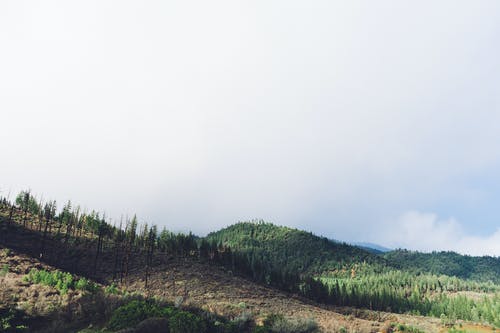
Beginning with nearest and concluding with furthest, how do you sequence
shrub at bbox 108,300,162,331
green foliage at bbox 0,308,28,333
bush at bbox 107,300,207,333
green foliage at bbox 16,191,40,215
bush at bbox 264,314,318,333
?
green foliage at bbox 0,308,28,333 → shrub at bbox 108,300,162,331 → bush at bbox 107,300,207,333 → bush at bbox 264,314,318,333 → green foliage at bbox 16,191,40,215

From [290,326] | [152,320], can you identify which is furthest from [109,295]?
[290,326]

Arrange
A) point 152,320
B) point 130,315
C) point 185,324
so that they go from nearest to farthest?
1. point 152,320
2. point 130,315
3. point 185,324

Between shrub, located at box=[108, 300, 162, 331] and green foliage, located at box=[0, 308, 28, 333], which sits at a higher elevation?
shrub, located at box=[108, 300, 162, 331]

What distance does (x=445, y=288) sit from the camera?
17588 cm

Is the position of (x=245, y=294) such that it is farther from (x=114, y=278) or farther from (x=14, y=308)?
(x=14, y=308)

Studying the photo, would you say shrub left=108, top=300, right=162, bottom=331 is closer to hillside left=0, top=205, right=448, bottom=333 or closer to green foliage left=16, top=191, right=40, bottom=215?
hillside left=0, top=205, right=448, bottom=333

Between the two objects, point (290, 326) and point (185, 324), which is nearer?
point (185, 324)

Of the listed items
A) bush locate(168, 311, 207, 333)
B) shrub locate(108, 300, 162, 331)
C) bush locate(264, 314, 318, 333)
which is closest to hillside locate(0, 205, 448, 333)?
shrub locate(108, 300, 162, 331)

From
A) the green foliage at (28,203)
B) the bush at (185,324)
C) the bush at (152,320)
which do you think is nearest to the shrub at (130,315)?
the bush at (152,320)

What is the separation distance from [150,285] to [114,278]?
8.18m

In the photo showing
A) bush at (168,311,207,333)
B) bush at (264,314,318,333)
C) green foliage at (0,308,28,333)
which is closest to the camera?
green foliage at (0,308,28,333)

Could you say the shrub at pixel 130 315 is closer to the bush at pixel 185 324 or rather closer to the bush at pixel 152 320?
the bush at pixel 152 320

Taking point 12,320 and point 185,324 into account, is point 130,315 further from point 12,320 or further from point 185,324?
point 12,320

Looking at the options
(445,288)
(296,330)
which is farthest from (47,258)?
(445,288)
